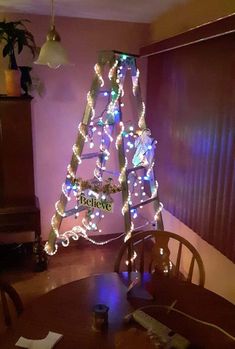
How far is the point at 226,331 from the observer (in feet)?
3.91

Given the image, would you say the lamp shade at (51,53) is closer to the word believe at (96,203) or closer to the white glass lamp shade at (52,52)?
the white glass lamp shade at (52,52)

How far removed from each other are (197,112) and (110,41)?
48.5 inches

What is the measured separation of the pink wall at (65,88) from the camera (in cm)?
288

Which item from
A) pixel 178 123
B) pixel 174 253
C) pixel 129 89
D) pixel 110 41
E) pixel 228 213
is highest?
pixel 110 41

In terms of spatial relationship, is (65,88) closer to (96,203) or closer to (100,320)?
(96,203)

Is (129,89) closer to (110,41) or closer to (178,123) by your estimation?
(110,41)

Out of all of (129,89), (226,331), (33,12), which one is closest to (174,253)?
(129,89)

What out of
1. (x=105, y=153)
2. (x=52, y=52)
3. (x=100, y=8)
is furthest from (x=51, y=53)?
(x=105, y=153)

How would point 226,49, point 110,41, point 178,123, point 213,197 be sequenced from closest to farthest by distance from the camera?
point 226,49, point 213,197, point 178,123, point 110,41

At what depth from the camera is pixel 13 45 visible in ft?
8.26

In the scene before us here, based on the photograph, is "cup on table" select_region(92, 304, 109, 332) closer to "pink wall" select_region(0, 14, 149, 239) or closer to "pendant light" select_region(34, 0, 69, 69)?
"pendant light" select_region(34, 0, 69, 69)

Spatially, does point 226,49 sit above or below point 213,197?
above

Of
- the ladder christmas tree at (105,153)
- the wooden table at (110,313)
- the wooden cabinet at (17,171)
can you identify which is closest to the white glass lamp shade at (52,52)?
the ladder christmas tree at (105,153)

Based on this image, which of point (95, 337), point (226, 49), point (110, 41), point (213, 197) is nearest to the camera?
point (95, 337)
